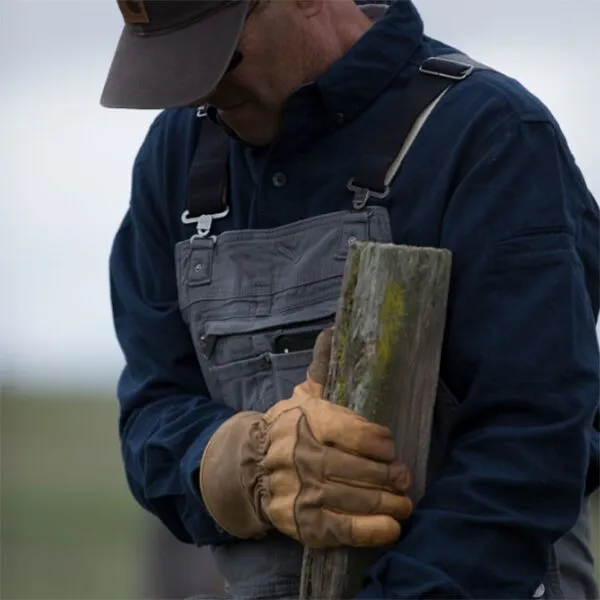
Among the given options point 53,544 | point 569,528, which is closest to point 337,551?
point 569,528

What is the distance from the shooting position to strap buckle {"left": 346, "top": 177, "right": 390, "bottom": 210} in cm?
345

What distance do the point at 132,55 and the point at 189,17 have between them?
0.17 m

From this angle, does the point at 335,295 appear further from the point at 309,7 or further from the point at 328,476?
the point at 309,7

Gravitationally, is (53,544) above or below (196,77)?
below

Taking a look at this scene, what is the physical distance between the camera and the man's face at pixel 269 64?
11.7ft

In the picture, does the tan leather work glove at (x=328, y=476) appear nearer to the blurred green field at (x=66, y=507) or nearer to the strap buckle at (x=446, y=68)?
the strap buckle at (x=446, y=68)

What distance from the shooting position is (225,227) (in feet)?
12.2

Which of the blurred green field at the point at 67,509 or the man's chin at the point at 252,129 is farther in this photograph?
the blurred green field at the point at 67,509

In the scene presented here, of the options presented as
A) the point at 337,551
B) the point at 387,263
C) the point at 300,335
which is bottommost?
the point at 337,551

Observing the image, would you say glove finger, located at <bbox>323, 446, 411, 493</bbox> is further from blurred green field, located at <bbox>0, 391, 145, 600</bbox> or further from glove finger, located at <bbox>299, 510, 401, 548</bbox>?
blurred green field, located at <bbox>0, 391, 145, 600</bbox>

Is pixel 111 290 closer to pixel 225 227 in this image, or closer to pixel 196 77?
pixel 225 227

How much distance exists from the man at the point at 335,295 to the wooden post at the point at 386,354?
0.06 meters

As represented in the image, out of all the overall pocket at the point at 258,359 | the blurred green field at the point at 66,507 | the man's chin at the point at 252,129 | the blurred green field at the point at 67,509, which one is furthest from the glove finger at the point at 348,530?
the blurred green field at the point at 66,507

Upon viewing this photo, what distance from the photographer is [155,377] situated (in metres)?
3.89
